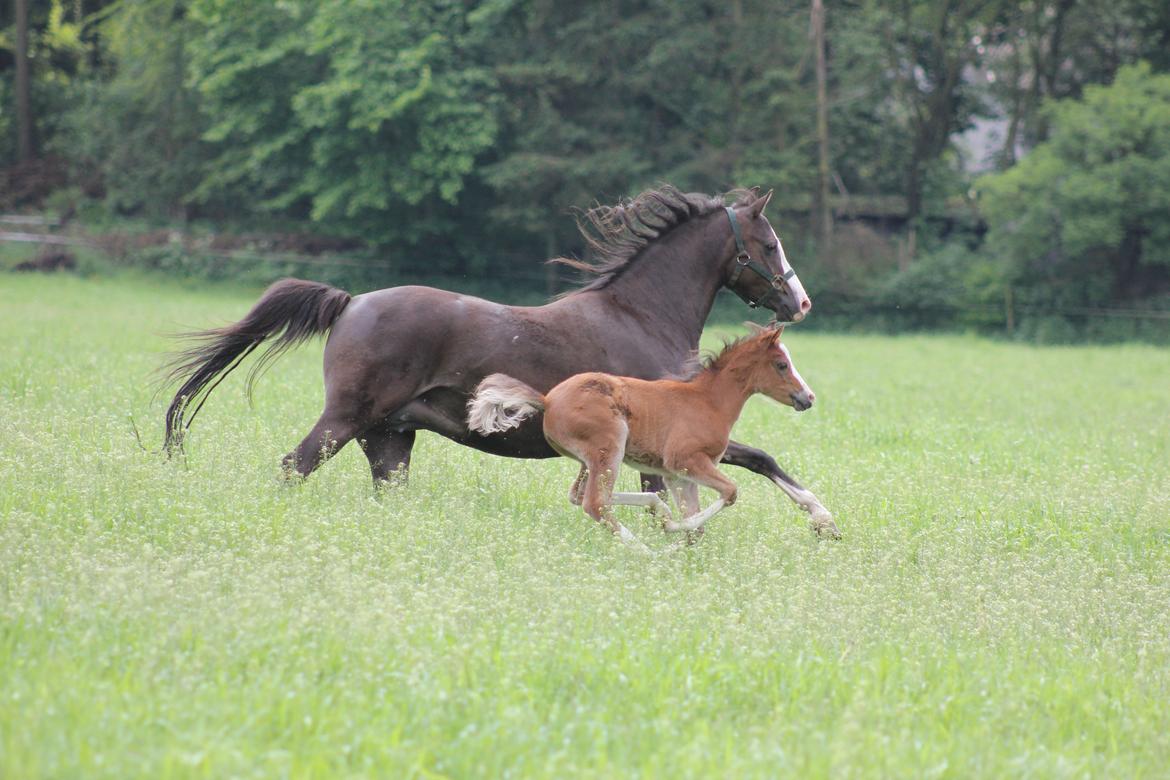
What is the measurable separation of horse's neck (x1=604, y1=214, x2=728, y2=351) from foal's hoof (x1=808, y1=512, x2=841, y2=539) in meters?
1.55

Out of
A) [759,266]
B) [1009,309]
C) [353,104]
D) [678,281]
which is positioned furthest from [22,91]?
[759,266]

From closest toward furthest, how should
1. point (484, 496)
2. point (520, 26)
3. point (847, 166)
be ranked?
point (484, 496), point (520, 26), point (847, 166)

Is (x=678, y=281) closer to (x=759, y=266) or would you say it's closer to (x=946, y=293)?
(x=759, y=266)

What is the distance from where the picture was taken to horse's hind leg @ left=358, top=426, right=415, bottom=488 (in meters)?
8.16

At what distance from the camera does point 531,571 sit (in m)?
6.12

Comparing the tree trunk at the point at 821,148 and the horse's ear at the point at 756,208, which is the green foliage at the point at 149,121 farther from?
the horse's ear at the point at 756,208

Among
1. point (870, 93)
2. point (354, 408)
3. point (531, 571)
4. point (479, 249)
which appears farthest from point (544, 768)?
point (870, 93)

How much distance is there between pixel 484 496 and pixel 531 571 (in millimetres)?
2132

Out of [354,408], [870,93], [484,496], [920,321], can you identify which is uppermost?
[870,93]

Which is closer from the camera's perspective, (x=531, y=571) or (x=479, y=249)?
(x=531, y=571)

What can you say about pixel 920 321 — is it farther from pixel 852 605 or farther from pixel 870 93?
pixel 852 605

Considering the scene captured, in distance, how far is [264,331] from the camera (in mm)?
8133

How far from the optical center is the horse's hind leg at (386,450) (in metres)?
8.16

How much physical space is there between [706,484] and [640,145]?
30643 millimetres
